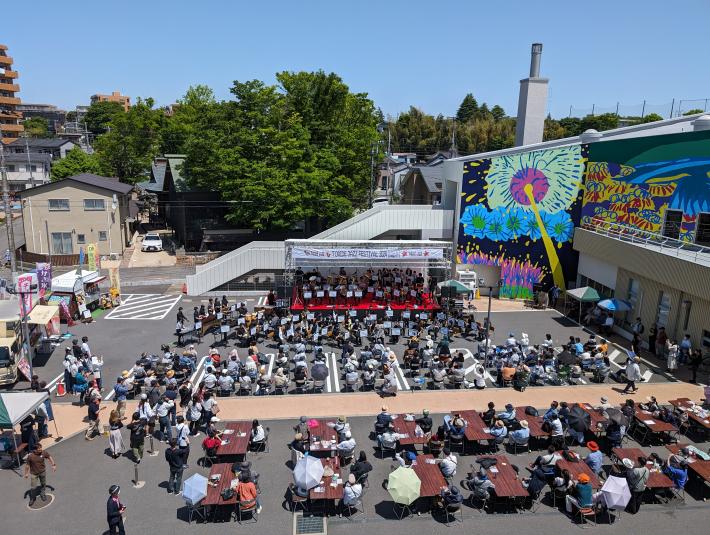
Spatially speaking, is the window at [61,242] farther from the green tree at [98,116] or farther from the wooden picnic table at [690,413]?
the green tree at [98,116]

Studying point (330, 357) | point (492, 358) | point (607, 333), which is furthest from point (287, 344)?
point (607, 333)

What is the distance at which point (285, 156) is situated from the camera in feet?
124

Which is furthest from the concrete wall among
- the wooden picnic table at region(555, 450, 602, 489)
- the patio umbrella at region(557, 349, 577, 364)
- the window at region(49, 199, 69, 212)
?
the wooden picnic table at region(555, 450, 602, 489)

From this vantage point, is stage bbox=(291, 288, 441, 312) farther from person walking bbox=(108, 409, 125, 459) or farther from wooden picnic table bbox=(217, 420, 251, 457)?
person walking bbox=(108, 409, 125, 459)

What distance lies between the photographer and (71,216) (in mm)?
41406

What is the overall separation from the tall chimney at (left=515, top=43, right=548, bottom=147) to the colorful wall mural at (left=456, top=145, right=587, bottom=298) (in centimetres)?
626

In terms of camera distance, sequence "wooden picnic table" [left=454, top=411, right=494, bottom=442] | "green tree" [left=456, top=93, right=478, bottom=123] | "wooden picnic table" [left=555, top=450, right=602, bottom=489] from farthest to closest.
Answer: "green tree" [left=456, top=93, right=478, bottom=123] → "wooden picnic table" [left=454, top=411, right=494, bottom=442] → "wooden picnic table" [left=555, top=450, right=602, bottom=489]

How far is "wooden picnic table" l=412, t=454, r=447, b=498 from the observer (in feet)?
40.5

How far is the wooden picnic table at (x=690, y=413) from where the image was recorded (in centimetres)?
1575

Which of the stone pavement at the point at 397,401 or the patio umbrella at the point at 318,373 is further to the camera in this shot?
the patio umbrella at the point at 318,373

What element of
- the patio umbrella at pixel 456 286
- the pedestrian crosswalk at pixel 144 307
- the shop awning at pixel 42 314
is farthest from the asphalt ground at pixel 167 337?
the patio umbrella at pixel 456 286

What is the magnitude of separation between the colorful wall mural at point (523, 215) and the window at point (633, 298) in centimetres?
503

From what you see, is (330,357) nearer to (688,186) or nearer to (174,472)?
(174,472)

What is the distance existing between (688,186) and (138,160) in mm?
59517
